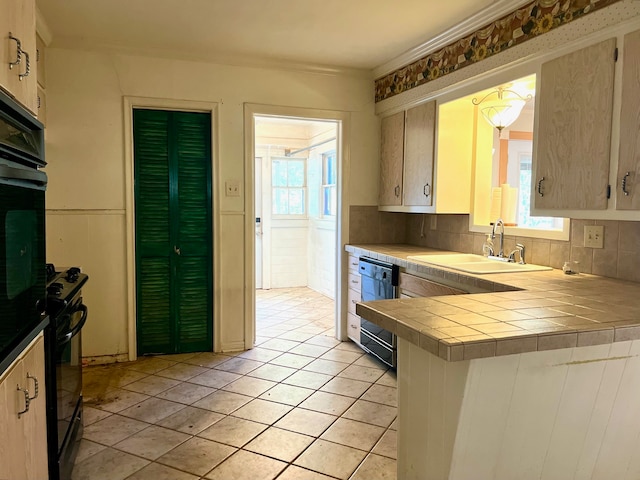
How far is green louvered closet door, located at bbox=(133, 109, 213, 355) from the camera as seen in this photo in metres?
3.57

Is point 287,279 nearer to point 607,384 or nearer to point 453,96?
point 453,96

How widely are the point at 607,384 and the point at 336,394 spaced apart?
5.80ft

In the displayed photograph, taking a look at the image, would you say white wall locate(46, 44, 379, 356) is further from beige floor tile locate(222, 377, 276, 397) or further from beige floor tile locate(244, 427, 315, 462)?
beige floor tile locate(244, 427, 315, 462)

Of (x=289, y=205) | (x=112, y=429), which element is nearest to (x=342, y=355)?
(x=112, y=429)

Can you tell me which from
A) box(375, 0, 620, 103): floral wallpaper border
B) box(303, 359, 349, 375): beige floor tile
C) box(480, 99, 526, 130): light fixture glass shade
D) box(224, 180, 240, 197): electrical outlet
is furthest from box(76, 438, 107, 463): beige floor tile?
box(375, 0, 620, 103): floral wallpaper border

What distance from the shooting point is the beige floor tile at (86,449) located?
87.3 inches

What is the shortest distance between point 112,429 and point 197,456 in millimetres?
591

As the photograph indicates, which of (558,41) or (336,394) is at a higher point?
(558,41)

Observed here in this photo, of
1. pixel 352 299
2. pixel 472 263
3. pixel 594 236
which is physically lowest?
pixel 352 299

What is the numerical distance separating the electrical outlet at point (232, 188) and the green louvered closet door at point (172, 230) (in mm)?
145

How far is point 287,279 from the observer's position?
6.78 m

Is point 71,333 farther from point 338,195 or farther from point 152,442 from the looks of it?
point 338,195

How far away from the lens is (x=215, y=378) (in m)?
3.22

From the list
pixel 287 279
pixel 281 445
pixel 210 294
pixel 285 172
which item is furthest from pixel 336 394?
pixel 285 172
